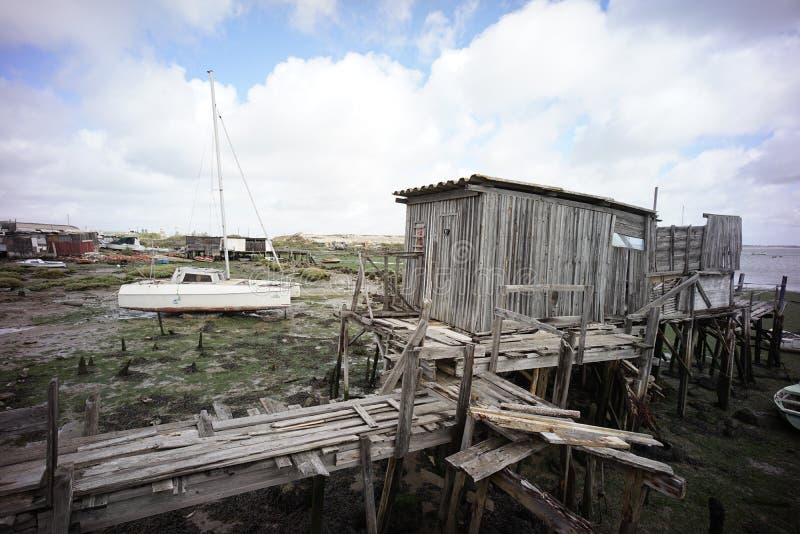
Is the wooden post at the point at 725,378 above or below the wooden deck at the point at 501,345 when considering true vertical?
below

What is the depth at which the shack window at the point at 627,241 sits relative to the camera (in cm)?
1174

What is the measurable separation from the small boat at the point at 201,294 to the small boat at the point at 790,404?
20844mm

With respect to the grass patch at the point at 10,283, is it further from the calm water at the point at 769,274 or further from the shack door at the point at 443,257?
the calm water at the point at 769,274

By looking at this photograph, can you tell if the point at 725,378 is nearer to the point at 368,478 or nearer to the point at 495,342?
the point at 495,342

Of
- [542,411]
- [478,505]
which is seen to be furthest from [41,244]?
[542,411]

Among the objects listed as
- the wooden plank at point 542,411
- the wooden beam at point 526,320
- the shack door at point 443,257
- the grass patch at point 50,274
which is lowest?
the grass patch at point 50,274

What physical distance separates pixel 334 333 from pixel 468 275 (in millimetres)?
11290

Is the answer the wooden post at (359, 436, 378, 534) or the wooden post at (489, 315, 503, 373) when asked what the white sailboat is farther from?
the wooden post at (359, 436, 378, 534)

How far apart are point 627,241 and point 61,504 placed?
565 inches

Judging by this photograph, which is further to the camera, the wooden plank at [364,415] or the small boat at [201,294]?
the small boat at [201,294]

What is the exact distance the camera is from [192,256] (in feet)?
161

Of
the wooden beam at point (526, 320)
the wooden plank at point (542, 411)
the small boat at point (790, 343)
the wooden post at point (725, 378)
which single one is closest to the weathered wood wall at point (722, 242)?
the wooden post at point (725, 378)

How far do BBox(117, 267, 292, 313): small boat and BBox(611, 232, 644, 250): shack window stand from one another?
16462mm

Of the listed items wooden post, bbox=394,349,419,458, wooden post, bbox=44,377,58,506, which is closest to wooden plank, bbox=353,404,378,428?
wooden post, bbox=394,349,419,458
